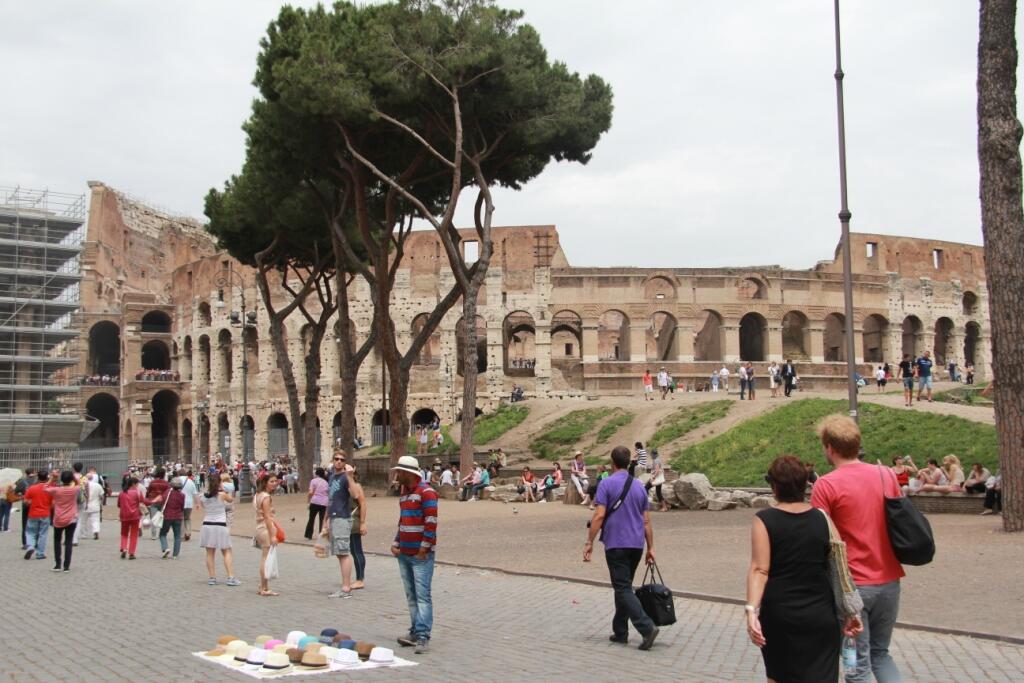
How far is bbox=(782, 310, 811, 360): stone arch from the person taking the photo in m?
42.0

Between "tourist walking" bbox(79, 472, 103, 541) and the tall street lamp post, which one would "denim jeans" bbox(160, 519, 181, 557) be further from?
the tall street lamp post

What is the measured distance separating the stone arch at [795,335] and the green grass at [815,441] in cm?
1700

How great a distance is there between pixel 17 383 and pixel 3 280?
4.39 metres

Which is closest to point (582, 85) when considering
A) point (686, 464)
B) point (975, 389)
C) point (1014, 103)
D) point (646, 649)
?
point (686, 464)

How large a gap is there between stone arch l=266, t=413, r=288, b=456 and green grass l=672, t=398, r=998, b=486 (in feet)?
79.4

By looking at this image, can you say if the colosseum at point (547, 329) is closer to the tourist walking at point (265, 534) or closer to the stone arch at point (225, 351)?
the stone arch at point (225, 351)

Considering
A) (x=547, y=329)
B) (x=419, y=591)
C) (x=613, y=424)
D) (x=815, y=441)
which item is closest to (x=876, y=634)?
(x=419, y=591)

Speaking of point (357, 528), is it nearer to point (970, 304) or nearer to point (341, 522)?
point (341, 522)

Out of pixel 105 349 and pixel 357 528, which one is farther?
pixel 105 349

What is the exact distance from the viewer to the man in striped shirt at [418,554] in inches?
281

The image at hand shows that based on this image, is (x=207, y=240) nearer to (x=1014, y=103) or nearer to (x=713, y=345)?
(x=713, y=345)

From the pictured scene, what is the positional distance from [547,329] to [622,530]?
113ft

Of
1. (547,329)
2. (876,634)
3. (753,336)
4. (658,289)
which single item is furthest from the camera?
(753,336)

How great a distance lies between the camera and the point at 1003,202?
1261 cm
